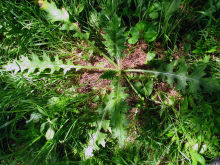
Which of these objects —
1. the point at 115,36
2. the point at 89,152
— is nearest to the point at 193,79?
the point at 115,36

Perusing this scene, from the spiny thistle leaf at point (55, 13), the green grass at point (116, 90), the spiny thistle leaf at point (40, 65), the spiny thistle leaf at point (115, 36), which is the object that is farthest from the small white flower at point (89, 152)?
the spiny thistle leaf at point (55, 13)

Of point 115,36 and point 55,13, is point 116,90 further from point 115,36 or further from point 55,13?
point 55,13

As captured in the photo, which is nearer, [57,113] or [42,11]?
[57,113]

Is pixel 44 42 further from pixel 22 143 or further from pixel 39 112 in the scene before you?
pixel 22 143

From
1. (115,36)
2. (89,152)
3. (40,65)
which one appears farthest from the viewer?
(40,65)

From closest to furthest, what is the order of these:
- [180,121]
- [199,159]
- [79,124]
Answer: [199,159] < [180,121] < [79,124]

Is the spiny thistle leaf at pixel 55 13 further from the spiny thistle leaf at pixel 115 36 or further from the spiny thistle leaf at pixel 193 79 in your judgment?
the spiny thistle leaf at pixel 193 79

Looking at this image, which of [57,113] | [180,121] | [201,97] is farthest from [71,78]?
[201,97]
